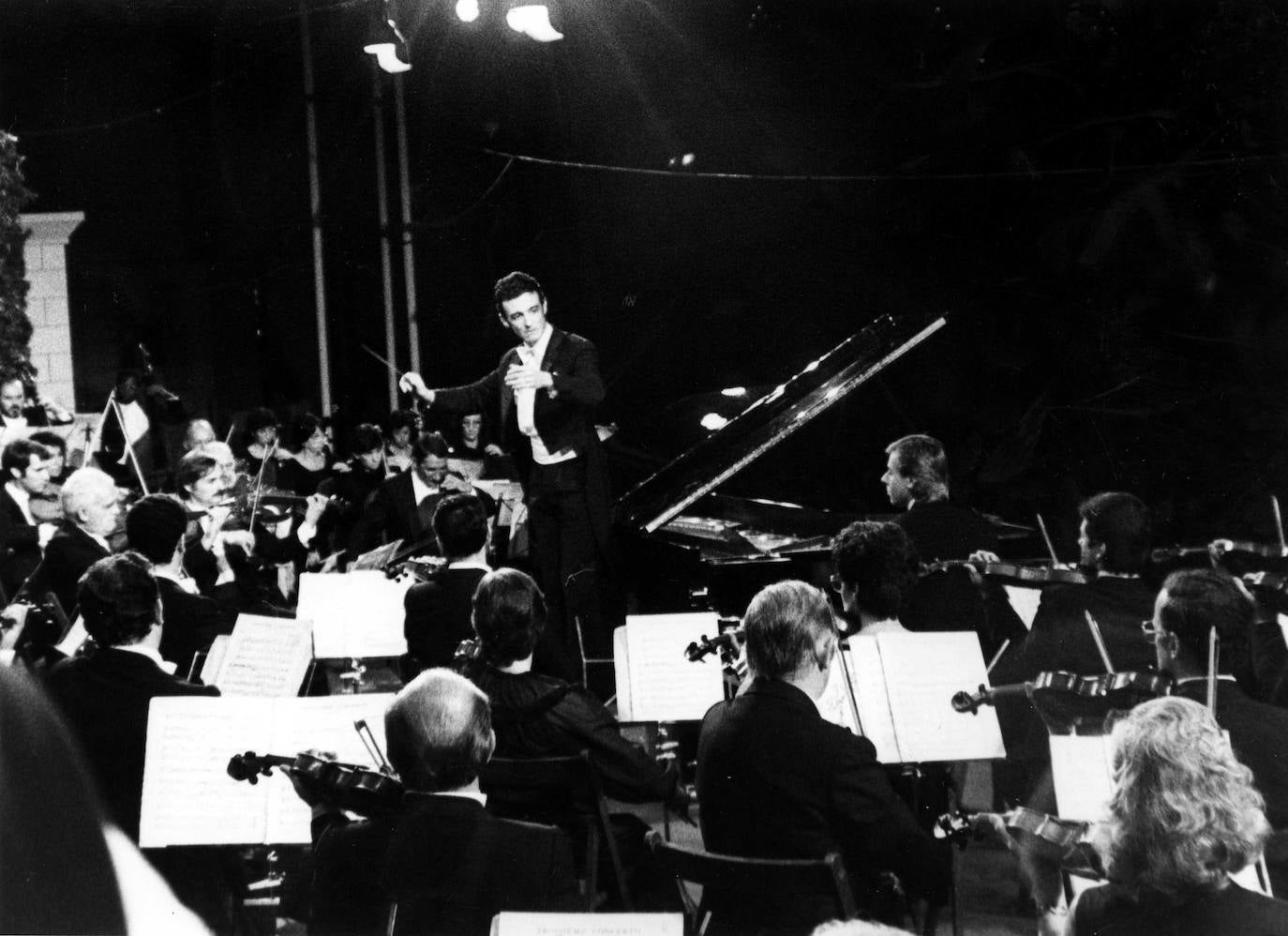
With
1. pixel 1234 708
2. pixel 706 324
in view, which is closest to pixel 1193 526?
pixel 706 324

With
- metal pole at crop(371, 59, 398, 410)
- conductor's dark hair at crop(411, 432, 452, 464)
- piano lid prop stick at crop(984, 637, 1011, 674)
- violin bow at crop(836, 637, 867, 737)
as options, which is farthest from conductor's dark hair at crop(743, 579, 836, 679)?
metal pole at crop(371, 59, 398, 410)

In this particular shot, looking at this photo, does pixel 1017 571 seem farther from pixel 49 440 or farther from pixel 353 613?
→ pixel 49 440

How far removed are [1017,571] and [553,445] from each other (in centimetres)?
236

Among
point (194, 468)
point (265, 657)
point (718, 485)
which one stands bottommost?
point (265, 657)

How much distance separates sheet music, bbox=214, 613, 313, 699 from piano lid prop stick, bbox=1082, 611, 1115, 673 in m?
2.20

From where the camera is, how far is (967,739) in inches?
137

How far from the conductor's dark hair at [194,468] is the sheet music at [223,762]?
2.59 meters

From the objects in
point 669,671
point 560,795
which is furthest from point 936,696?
point 560,795

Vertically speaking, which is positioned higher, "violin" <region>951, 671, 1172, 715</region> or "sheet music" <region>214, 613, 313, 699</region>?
"sheet music" <region>214, 613, 313, 699</region>

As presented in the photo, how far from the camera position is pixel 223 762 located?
3.02 metres

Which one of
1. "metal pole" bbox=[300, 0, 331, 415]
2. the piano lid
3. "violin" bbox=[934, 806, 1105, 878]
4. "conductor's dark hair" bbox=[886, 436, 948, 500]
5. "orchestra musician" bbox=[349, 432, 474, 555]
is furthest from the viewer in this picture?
"metal pole" bbox=[300, 0, 331, 415]

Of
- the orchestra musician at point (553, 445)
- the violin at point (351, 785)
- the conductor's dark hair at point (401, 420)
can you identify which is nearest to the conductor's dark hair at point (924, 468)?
the orchestra musician at point (553, 445)

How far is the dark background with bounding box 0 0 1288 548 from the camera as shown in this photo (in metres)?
7.09

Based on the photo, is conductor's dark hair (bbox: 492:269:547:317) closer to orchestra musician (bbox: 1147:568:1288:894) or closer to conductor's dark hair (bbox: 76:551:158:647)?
conductor's dark hair (bbox: 76:551:158:647)
